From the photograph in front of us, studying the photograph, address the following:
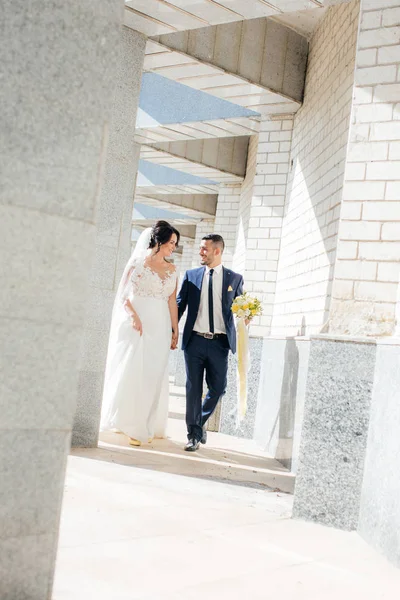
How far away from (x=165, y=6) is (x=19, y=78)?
3675 millimetres

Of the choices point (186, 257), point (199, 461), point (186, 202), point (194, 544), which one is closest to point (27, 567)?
point (194, 544)

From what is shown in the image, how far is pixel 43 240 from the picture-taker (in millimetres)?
1893

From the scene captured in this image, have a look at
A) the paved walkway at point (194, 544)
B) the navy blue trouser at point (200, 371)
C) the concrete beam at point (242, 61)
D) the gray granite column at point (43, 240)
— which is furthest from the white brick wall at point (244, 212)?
the gray granite column at point (43, 240)

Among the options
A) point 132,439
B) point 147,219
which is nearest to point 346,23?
point 132,439

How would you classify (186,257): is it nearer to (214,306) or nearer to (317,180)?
(317,180)

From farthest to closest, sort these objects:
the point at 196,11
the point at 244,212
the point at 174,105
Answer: the point at 244,212, the point at 174,105, the point at 196,11

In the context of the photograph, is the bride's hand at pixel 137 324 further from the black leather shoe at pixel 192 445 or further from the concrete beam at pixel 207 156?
the concrete beam at pixel 207 156

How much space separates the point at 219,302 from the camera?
21.0 feet

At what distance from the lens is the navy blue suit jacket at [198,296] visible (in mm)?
6266

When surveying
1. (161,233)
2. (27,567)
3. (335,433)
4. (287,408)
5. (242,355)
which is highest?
(161,233)

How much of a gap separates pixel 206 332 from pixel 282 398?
2.90 feet

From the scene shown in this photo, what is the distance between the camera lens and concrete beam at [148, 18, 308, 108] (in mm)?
6418

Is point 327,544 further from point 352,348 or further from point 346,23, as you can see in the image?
point 346,23

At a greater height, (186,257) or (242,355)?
(186,257)
